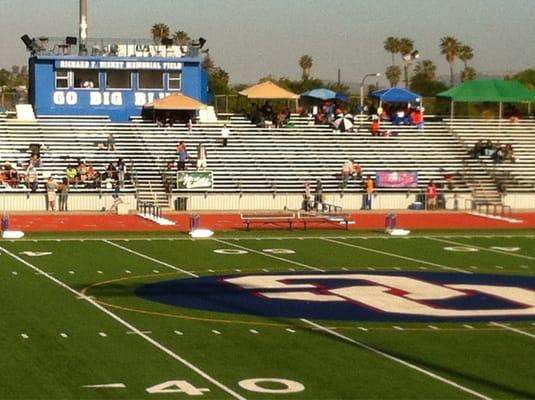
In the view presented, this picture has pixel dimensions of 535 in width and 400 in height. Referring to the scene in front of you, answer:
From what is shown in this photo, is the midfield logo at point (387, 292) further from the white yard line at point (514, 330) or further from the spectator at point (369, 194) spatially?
the spectator at point (369, 194)

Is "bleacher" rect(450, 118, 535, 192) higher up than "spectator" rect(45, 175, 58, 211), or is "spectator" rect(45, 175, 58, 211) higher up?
"bleacher" rect(450, 118, 535, 192)

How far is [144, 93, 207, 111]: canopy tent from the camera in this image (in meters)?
62.4

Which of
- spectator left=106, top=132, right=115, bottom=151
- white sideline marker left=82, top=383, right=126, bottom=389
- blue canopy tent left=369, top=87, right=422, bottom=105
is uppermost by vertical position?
blue canopy tent left=369, top=87, right=422, bottom=105

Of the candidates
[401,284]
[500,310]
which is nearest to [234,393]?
[500,310]

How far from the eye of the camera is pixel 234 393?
18203 mm

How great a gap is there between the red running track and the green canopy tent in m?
14.2

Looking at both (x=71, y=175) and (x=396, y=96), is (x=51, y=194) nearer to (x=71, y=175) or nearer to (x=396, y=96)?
(x=71, y=175)

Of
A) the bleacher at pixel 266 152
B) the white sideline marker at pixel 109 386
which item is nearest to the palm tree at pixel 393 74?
the bleacher at pixel 266 152

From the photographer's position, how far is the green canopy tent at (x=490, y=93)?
223 feet

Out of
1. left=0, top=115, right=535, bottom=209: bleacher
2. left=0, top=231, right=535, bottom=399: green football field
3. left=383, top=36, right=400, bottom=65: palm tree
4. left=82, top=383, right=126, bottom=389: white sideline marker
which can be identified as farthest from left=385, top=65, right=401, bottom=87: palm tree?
left=82, top=383, right=126, bottom=389: white sideline marker

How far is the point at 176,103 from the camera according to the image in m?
62.6

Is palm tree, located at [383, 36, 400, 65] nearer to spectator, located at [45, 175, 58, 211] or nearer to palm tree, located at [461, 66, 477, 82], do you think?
palm tree, located at [461, 66, 477, 82]

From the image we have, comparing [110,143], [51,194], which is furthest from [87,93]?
[51,194]

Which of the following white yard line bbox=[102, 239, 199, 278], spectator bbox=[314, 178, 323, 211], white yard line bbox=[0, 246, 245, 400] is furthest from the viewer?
spectator bbox=[314, 178, 323, 211]
